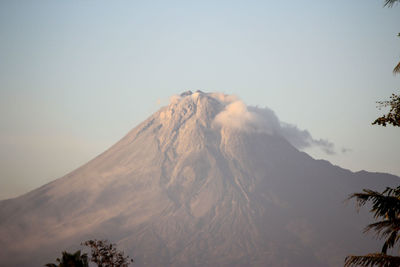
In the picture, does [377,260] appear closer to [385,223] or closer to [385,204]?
[385,223]

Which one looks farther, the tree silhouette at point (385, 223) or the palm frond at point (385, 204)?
the palm frond at point (385, 204)

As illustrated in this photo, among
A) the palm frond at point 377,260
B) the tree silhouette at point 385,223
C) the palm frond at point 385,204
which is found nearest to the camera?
the palm frond at point 377,260

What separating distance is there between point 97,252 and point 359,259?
18.0 m

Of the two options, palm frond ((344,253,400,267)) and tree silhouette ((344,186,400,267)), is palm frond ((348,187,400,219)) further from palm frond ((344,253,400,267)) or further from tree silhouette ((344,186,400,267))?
palm frond ((344,253,400,267))

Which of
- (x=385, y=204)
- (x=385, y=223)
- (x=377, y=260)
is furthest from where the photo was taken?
(x=385, y=223)

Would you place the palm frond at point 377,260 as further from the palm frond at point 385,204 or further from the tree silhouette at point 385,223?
the palm frond at point 385,204

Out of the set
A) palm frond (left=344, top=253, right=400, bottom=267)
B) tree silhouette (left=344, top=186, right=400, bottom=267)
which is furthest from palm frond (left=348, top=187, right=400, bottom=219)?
palm frond (left=344, top=253, right=400, bottom=267)

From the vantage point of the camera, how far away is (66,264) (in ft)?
60.8

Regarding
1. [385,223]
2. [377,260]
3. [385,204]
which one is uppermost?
[385,204]

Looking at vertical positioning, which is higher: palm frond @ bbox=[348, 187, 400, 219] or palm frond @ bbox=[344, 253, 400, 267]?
palm frond @ bbox=[348, 187, 400, 219]

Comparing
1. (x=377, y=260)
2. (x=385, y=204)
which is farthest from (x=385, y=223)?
(x=377, y=260)

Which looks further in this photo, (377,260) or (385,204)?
(385,204)

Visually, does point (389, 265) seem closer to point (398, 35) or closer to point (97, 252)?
point (398, 35)

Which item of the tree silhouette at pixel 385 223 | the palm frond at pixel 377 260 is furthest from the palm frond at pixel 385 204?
the palm frond at pixel 377 260
